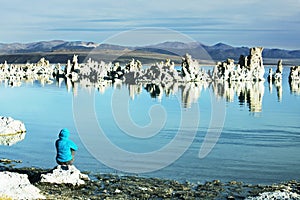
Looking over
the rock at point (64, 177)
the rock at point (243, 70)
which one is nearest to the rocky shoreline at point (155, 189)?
the rock at point (64, 177)

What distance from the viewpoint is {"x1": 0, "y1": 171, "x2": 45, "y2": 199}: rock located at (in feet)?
42.8

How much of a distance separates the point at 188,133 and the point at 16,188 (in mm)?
14048

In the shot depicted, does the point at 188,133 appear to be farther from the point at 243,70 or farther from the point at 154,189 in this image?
the point at 243,70

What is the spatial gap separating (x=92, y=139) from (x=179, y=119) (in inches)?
353

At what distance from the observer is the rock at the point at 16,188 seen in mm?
13039

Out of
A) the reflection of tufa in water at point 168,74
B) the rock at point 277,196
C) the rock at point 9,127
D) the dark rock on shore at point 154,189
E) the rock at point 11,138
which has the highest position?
the reflection of tufa in water at point 168,74

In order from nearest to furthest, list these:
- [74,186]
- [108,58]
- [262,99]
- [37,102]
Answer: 1. [74,186]
2. [37,102]
3. [262,99]
4. [108,58]

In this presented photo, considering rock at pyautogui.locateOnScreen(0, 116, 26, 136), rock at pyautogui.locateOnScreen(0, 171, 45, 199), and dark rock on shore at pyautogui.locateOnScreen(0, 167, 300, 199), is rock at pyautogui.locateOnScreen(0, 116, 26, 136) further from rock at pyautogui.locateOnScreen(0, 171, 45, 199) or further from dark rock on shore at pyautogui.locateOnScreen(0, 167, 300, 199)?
rock at pyautogui.locateOnScreen(0, 171, 45, 199)

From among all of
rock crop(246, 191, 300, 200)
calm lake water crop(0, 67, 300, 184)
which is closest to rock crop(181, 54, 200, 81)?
calm lake water crop(0, 67, 300, 184)

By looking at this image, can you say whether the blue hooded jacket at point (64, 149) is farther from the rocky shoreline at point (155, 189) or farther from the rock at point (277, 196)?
the rock at point (277, 196)

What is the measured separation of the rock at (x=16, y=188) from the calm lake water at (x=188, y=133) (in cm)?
417

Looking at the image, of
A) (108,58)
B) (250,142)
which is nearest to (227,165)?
(250,142)

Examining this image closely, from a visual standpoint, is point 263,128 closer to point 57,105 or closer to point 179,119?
point 179,119

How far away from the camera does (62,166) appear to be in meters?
15.7
